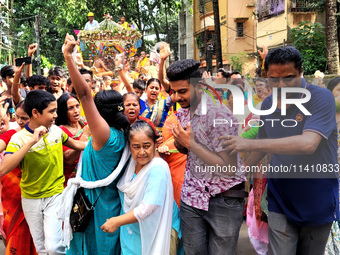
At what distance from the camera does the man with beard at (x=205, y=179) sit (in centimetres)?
254

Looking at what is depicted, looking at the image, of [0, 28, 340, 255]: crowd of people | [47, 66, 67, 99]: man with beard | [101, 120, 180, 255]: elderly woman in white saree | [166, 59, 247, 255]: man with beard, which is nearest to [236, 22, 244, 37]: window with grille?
[47, 66, 67, 99]: man with beard

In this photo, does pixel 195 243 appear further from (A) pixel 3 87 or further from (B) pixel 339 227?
(A) pixel 3 87

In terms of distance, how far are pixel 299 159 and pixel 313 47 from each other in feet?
45.5

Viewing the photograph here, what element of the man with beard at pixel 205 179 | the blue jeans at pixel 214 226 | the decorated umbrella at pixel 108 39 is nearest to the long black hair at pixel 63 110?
the man with beard at pixel 205 179

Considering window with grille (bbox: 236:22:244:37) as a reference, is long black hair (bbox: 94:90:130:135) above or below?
below

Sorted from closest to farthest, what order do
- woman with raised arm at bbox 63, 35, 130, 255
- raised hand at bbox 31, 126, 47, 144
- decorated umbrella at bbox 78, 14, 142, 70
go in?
woman with raised arm at bbox 63, 35, 130, 255 → raised hand at bbox 31, 126, 47, 144 → decorated umbrella at bbox 78, 14, 142, 70

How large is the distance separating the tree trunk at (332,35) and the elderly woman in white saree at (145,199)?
8651mm

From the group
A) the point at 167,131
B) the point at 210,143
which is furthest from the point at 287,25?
the point at 210,143

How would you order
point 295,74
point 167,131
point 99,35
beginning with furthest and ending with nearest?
point 99,35 < point 167,131 < point 295,74

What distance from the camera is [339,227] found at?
11.1 ft

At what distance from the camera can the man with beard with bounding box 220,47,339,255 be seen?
2.24 meters

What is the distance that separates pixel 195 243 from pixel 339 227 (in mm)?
1508

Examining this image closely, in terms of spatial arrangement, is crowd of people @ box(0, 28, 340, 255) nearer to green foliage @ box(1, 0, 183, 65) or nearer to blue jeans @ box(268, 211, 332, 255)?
blue jeans @ box(268, 211, 332, 255)

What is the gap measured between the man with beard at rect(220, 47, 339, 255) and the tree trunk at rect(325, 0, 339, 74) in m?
8.34
